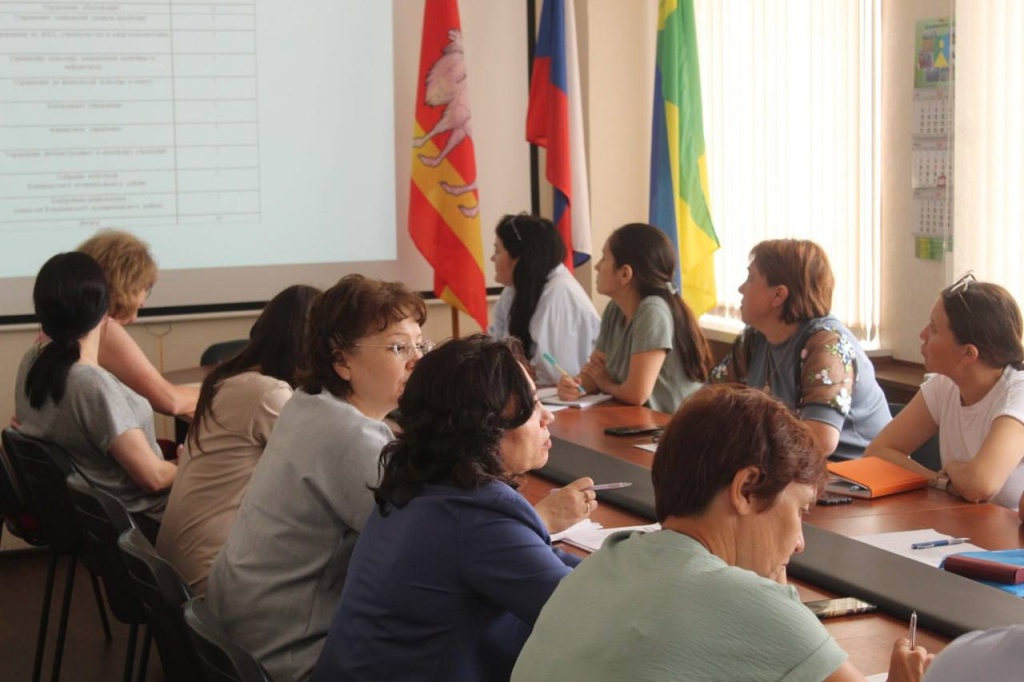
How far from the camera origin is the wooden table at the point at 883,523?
196 cm

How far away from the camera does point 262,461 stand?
2.40 meters

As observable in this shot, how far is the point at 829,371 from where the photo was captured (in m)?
3.53

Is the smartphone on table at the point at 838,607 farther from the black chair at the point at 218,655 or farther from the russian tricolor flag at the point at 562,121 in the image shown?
the russian tricolor flag at the point at 562,121

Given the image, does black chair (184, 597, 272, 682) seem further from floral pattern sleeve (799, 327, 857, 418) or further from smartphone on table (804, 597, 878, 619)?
floral pattern sleeve (799, 327, 857, 418)

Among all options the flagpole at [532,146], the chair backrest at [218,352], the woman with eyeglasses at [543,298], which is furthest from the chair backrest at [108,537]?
the flagpole at [532,146]

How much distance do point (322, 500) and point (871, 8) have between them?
11.1 feet

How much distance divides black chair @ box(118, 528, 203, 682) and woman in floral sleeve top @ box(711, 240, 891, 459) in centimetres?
197

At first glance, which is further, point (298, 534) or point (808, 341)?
point (808, 341)

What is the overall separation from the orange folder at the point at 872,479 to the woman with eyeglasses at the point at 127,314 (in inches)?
90.3

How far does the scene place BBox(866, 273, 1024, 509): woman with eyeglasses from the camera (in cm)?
292

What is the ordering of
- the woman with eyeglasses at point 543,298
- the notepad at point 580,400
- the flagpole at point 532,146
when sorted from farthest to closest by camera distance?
the flagpole at point 532,146 < the woman with eyeglasses at point 543,298 < the notepad at point 580,400

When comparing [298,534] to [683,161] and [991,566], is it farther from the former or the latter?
[683,161]

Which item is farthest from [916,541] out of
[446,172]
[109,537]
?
[446,172]

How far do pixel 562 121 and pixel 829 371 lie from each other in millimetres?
2705
